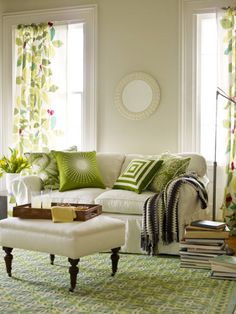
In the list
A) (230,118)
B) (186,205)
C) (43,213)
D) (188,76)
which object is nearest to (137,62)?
(188,76)

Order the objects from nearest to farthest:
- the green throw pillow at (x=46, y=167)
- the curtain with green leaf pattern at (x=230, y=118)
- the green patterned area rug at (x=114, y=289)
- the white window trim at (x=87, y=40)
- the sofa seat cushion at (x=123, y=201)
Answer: the green patterned area rug at (x=114, y=289)
the sofa seat cushion at (x=123, y=201)
the green throw pillow at (x=46, y=167)
the curtain with green leaf pattern at (x=230, y=118)
the white window trim at (x=87, y=40)

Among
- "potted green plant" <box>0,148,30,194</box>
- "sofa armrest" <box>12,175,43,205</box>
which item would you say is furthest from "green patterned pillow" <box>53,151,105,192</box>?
"potted green plant" <box>0,148,30,194</box>

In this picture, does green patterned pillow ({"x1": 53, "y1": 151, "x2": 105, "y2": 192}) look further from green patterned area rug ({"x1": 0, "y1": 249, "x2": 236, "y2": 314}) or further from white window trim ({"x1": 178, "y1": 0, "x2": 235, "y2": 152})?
white window trim ({"x1": 178, "y1": 0, "x2": 235, "y2": 152})

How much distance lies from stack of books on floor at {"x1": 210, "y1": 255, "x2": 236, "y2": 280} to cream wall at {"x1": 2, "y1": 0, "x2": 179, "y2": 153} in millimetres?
2224

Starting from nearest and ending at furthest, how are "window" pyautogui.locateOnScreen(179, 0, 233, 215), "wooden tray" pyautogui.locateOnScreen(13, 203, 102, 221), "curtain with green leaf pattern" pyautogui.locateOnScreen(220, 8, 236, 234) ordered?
"wooden tray" pyautogui.locateOnScreen(13, 203, 102, 221) < "curtain with green leaf pattern" pyautogui.locateOnScreen(220, 8, 236, 234) < "window" pyautogui.locateOnScreen(179, 0, 233, 215)

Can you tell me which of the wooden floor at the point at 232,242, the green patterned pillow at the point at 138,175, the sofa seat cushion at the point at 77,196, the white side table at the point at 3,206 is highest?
the green patterned pillow at the point at 138,175

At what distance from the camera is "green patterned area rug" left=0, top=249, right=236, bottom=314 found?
9.47 feet

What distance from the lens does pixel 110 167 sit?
201 inches

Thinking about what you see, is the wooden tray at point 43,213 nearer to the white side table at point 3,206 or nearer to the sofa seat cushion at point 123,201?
the sofa seat cushion at point 123,201

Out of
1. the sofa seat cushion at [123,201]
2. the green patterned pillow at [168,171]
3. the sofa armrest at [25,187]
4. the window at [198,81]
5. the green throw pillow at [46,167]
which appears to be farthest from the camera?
the window at [198,81]

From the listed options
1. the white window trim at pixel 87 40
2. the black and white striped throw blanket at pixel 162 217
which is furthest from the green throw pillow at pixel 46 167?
the black and white striped throw blanket at pixel 162 217

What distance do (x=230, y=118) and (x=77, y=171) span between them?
69.3 inches

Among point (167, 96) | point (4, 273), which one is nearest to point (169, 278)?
point (4, 273)

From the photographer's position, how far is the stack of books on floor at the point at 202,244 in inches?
147
